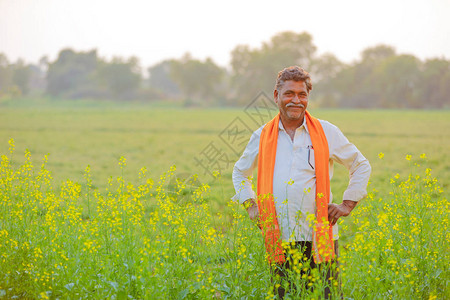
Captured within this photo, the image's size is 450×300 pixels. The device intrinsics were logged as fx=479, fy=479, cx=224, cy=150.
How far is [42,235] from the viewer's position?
14.8ft

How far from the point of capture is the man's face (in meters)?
3.90

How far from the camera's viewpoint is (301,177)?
12.8ft

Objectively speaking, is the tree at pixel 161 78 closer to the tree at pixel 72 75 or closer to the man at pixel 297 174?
the tree at pixel 72 75

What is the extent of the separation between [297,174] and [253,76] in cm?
10060

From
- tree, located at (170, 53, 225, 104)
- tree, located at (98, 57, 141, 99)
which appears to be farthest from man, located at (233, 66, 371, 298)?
tree, located at (98, 57, 141, 99)

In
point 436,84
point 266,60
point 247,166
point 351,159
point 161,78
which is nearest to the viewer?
point 351,159

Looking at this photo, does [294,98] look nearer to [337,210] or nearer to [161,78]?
[337,210]

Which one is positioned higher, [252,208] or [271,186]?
[271,186]

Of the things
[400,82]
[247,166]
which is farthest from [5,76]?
[247,166]

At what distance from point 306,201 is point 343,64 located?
358 ft

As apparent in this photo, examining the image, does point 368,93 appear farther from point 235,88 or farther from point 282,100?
point 282,100

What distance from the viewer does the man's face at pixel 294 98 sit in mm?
3904

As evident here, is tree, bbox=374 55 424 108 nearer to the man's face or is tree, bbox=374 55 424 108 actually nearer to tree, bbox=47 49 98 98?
tree, bbox=47 49 98 98

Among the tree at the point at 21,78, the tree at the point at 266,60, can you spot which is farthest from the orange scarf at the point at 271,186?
the tree at the point at 21,78
